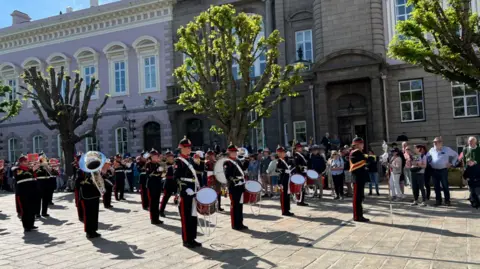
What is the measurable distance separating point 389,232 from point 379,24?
16607 mm

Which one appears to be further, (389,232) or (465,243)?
(389,232)

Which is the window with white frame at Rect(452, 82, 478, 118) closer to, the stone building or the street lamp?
the stone building

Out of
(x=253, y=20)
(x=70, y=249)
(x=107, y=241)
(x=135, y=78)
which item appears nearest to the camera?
(x=70, y=249)

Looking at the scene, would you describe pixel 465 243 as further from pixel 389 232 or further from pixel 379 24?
pixel 379 24

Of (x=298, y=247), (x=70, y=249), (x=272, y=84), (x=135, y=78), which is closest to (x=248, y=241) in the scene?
(x=298, y=247)

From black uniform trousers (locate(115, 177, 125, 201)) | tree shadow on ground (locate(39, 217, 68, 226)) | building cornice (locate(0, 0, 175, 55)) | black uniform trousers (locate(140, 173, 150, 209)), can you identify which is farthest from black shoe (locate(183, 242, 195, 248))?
building cornice (locate(0, 0, 175, 55))

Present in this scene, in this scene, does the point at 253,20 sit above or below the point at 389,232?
above

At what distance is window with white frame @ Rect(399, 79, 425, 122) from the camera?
22.9 metres

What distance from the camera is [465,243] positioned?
7402 millimetres

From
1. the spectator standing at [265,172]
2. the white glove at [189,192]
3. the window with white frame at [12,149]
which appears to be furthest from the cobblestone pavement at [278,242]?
the window with white frame at [12,149]

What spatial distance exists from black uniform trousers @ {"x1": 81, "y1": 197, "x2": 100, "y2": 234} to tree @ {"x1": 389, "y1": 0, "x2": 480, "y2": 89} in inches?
381

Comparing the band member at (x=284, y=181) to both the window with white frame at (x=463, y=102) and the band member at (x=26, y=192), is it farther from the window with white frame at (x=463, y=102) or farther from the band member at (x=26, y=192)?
the window with white frame at (x=463, y=102)

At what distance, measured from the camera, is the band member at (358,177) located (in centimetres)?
994

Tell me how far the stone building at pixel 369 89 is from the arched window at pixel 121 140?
39.1ft
